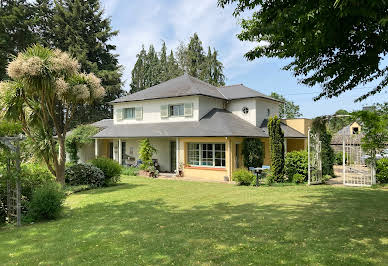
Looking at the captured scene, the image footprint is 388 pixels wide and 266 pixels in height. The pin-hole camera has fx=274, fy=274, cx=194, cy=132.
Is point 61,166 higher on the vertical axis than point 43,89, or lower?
lower

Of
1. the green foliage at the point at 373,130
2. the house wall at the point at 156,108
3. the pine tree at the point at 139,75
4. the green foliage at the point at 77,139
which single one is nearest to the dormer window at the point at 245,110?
the house wall at the point at 156,108

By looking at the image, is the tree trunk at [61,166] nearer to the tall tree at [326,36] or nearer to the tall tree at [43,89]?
the tall tree at [43,89]

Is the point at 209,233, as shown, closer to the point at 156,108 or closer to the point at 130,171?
the point at 130,171

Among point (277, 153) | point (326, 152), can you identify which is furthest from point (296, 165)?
point (326, 152)

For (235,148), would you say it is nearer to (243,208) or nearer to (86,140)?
(243,208)

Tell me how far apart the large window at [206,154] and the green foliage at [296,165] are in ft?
13.0

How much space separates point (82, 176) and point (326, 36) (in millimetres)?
12422

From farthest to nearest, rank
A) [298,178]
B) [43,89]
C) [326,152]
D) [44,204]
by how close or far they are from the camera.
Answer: [326,152]
[298,178]
[43,89]
[44,204]

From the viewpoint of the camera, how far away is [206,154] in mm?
18203

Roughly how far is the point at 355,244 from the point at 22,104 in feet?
43.5

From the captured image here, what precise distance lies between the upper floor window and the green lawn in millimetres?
10889

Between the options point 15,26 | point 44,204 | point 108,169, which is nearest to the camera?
point 44,204

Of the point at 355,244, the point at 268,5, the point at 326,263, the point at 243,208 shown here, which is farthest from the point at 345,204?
the point at 268,5

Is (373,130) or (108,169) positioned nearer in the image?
(373,130)
